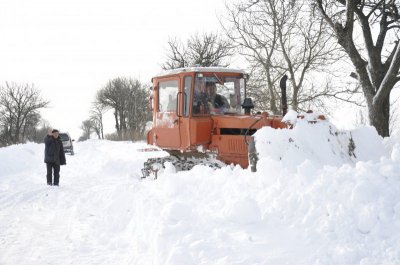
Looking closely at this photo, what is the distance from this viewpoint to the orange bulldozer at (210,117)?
30.8 ft

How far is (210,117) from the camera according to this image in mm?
9852

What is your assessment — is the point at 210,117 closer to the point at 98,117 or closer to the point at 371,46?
the point at 371,46

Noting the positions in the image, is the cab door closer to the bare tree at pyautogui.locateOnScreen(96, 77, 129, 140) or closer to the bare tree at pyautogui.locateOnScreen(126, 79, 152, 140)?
the bare tree at pyautogui.locateOnScreen(126, 79, 152, 140)

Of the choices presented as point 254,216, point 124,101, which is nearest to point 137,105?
point 124,101

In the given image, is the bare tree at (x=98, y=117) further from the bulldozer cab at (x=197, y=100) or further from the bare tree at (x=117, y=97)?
the bulldozer cab at (x=197, y=100)

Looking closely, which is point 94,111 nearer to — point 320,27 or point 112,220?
point 320,27

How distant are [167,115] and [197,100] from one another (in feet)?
3.53

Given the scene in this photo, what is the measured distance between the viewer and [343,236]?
14.3ft

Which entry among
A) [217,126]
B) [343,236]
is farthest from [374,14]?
[343,236]

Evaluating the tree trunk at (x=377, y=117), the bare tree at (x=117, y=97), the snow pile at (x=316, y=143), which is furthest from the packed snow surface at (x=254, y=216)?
the bare tree at (x=117, y=97)

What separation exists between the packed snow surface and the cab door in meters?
1.97

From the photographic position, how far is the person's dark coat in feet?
39.7

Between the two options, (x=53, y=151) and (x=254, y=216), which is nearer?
(x=254, y=216)

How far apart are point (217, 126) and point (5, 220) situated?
14.8 feet
